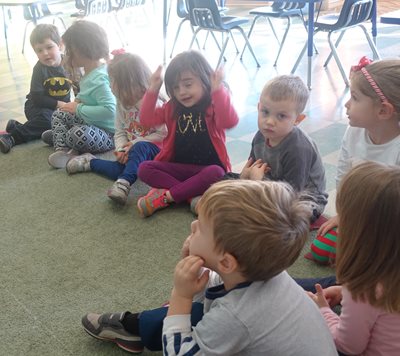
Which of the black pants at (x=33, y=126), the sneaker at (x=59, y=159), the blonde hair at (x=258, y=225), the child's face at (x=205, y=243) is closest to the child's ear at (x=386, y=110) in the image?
the blonde hair at (x=258, y=225)

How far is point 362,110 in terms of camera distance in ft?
5.29

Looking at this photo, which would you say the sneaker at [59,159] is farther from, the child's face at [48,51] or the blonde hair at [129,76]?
the child's face at [48,51]

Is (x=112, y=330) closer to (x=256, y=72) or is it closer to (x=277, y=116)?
(x=277, y=116)

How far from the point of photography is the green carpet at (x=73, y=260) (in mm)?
1489

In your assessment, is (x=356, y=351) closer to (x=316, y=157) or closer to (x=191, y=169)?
(x=316, y=157)

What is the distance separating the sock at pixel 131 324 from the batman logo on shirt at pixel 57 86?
198 cm

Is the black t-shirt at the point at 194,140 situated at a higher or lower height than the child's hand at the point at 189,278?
lower

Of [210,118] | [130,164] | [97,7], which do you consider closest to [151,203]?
[130,164]

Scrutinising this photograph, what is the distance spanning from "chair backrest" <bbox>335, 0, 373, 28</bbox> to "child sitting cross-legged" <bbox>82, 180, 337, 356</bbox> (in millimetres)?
2968

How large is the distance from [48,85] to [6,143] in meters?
0.43

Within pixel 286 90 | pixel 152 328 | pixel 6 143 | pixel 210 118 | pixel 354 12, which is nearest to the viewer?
pixel 152 328

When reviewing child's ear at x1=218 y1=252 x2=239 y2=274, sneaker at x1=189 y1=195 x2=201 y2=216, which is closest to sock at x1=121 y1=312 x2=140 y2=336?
child's ear at x1=218 y1=252 x2=239 y2=274

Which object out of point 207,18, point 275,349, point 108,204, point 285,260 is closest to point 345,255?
point 285,260

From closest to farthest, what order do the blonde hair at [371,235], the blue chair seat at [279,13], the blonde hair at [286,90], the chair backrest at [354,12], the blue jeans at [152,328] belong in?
the blonde hair at [371,235], the blue jeans at [152,328], the blonde hair at [286,90], the chair backrest at [354,12], the blue chair seat at [279,13]
